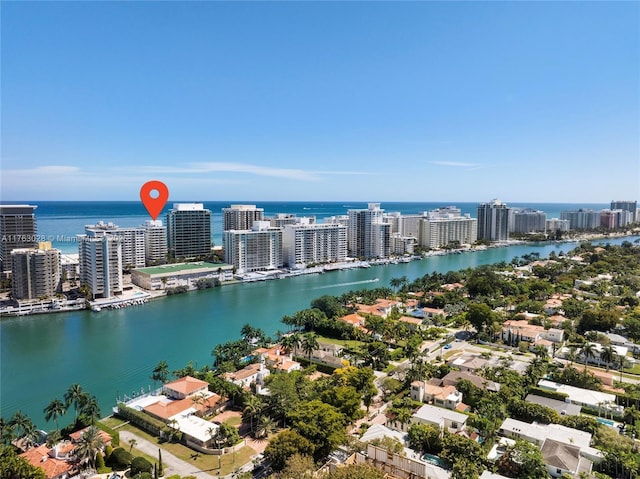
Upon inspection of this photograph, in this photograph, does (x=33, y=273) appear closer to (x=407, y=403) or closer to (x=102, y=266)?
(x=102, y=266)

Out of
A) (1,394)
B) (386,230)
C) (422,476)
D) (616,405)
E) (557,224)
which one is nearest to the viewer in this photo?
(422,476)

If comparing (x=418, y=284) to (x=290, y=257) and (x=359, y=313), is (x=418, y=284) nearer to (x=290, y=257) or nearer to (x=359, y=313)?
(x=359, y=313)

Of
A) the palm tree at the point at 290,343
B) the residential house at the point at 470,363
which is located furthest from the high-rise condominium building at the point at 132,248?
the residential house at the point at 470,363

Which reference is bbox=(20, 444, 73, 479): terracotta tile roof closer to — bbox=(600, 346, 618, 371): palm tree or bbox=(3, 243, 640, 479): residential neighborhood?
bbox=(3, 243, 640, 479): residential neighborhood

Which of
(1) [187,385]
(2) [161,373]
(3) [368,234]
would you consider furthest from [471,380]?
(3) [368,234]

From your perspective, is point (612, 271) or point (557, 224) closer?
point (612, 271)

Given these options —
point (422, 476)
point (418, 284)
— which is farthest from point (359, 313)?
point (422, 476)

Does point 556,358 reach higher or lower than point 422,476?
lower

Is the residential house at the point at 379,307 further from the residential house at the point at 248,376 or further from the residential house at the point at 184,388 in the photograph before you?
the residential house at the point at 184,388
